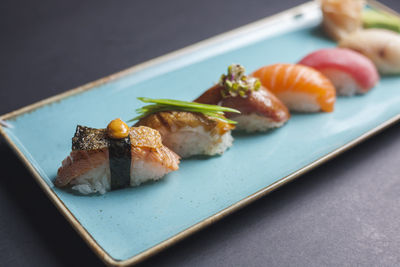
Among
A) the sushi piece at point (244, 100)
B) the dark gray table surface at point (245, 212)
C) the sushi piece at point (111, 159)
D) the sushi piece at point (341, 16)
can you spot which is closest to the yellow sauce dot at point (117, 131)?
the sushi piece at point (111, 159)

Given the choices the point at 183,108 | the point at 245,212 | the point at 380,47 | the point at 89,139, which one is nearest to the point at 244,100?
the point at 183,108

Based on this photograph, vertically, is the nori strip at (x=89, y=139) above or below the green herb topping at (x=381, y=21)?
above

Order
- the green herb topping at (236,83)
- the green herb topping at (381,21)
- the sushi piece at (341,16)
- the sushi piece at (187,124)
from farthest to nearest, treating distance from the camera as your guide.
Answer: the green herb topping at (381,21), the sushi piece at (341,16), the green herb topping at (236,83), the sushi piece at (187,124)

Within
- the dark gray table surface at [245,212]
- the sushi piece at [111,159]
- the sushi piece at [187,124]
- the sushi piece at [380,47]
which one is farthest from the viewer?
the sushi piece at [380,47]

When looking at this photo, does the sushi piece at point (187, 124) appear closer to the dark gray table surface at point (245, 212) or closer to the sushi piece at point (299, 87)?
the dark gray table surface at point (245, 212)

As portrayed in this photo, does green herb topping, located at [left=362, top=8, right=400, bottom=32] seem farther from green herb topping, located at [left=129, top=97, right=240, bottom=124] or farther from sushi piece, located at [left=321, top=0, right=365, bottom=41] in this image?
A: green herb topping, located at [left=129, top=97, right=240, bottom=124]

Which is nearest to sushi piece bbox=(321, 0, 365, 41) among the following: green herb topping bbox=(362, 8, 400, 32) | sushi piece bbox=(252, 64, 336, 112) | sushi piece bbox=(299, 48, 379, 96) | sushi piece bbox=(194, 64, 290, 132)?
green herb topping bbox=(362, 8, 400, 32)

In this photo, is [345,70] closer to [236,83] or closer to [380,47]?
[380,47]
